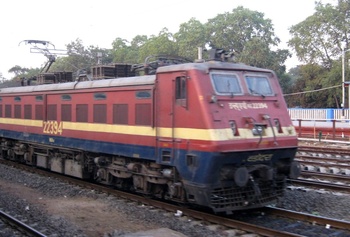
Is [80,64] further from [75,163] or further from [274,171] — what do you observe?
[274,171]

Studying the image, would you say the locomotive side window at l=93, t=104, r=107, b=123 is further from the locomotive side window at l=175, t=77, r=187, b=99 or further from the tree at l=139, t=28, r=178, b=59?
the tree at l=139, t=28, r=178, b=59

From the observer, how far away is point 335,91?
153 ft

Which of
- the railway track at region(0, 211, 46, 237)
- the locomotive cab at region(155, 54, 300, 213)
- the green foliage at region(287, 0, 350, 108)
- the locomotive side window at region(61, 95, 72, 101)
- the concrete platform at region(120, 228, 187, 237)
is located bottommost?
the railway track at region(0, 211, 46, 237)

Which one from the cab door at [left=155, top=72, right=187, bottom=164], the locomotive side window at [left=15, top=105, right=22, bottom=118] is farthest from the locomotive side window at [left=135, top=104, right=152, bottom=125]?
the locomotive side window at [left=15, top=105, right=22, bottom=118]

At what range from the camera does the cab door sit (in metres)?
9.24

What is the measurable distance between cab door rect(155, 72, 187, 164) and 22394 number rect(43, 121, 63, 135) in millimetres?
5156

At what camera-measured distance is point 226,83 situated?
30.5 ft

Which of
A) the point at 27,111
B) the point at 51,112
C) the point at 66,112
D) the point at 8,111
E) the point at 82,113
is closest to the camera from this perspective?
the point at 82,113

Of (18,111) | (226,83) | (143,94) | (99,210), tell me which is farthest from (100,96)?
(18,111)

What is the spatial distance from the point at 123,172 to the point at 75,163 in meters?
2.78

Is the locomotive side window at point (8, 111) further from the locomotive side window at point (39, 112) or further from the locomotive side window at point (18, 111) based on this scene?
the locomotive side window at point (39, 112)

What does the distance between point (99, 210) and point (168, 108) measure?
287 cm

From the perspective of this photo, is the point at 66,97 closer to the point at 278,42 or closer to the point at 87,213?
the point at 87,213

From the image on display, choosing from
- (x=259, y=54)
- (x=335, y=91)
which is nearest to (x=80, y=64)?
(x=259, y=54)
